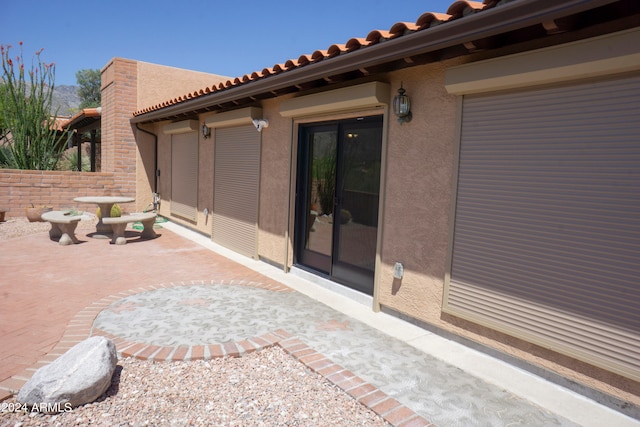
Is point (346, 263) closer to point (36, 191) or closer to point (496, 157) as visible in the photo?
point (496, 157)

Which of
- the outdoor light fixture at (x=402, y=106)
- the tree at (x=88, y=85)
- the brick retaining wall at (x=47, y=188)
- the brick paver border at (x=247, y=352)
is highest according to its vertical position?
the tree at (x=88, y=85)

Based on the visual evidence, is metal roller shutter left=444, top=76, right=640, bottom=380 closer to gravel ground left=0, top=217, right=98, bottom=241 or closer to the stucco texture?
the stucco texture

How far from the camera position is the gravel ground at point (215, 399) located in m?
3.02

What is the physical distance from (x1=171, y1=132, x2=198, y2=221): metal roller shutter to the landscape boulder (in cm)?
790

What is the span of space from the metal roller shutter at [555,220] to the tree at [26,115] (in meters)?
13.7

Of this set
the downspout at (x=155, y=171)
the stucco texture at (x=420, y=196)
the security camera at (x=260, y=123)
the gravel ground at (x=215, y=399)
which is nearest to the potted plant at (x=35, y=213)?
the downspout at (x=155, y=171)

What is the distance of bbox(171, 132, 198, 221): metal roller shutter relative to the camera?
11062mm

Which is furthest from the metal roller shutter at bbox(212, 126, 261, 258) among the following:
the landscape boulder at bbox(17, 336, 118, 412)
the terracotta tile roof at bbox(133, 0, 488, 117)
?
the landscape boulder at bbox(17, 336, 118, 412)

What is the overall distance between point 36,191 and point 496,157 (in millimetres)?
13073

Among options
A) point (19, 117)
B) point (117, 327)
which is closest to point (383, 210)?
point (117, 327)

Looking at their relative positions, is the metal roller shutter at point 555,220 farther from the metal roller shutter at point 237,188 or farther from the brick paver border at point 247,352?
the metal roller shutter at point 237,188

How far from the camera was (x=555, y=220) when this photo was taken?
3.65 m

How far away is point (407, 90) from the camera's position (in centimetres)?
504

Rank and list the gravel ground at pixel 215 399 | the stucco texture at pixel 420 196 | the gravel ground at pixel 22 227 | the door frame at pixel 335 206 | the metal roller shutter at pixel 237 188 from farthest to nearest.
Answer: the gravel ground at pixel 22 227 < the metal roller shutter at pixel 237 188 < the door frame at pixel 335 206 < the stucco texture at pixel 420 196 < the gravel ground at pixel 215 399
